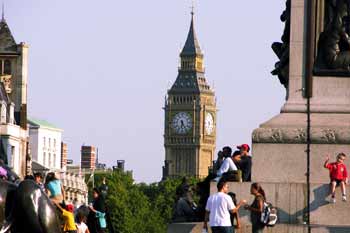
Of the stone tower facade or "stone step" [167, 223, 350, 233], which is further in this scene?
the stone tower facade

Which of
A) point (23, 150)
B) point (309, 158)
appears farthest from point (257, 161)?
point (23, 150)

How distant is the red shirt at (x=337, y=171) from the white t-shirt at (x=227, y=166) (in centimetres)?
227

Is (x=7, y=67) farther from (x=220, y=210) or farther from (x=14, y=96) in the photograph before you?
(x=220, y=210)

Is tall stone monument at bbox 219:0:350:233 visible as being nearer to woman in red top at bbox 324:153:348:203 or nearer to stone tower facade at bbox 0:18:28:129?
woman in red top at bbox 324:153:348:203

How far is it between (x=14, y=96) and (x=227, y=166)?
120m

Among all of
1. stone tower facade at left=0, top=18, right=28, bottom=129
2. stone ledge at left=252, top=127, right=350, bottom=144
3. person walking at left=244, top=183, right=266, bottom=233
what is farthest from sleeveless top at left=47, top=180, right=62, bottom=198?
stone tower facade at left=0, top=18, right=28, bottom=129

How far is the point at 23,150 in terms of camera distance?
142500 millimetres

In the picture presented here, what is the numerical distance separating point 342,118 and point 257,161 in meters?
1.60

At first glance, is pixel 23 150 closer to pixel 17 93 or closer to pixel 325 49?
pixel 17 93

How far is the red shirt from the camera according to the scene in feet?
106

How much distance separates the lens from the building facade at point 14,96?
140 meters

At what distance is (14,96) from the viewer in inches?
6068

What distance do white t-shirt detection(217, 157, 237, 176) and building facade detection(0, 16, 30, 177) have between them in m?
99.4

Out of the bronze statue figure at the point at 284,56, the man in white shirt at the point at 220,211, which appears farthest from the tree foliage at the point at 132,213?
the man in white shirt at the point at 220,211
